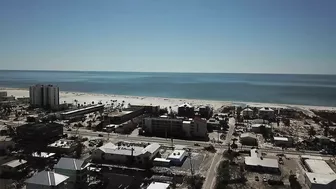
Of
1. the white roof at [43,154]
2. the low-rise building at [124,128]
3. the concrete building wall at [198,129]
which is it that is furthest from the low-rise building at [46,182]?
the concrete building wall at [198,129]

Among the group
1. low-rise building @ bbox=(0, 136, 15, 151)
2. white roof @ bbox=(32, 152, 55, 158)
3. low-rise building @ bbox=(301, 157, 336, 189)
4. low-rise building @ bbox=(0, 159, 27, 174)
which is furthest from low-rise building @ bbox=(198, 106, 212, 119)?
low-rise building @ bbox=(0, 159, 27, 174)

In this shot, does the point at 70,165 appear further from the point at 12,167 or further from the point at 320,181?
the point at 320,181

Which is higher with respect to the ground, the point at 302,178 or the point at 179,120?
the point at 179,120

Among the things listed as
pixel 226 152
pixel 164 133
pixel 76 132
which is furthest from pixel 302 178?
pixel 76 132

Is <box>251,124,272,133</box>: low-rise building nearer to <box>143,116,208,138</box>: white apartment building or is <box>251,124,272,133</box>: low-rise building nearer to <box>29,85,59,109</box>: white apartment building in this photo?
<box>143,116,208,138</box>: white apartment building

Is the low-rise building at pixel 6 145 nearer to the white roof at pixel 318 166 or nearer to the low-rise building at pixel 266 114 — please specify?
the white roof at pixel 318 166

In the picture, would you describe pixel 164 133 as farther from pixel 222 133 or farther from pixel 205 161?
pixel 205 161

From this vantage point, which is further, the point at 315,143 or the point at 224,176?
the point at 315,143
